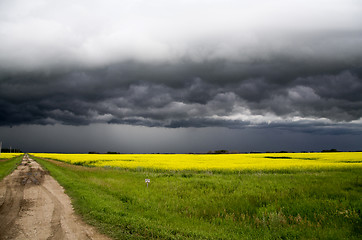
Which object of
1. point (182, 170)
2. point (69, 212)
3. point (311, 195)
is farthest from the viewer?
point (182, 170)

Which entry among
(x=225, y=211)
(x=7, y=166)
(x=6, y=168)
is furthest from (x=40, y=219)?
(x=7, y=166)

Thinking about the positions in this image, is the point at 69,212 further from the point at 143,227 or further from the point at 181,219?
the point at 181,219

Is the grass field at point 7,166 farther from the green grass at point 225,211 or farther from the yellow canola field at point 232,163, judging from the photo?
the green grass at point 225,211

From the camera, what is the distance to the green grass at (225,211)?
25.5 feet

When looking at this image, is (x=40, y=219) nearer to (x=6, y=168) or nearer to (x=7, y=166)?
(x=6, y=168)

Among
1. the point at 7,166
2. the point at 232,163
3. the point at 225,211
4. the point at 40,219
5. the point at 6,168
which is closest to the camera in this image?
the point at 40,219

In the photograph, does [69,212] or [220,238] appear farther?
[69,212]

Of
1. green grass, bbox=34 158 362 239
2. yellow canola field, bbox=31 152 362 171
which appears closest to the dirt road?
green grass, bbox=34 158 362 239

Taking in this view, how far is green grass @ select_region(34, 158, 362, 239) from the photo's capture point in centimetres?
777

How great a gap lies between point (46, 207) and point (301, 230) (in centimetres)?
1115

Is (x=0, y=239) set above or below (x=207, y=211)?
above

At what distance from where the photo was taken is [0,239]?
6758 mm

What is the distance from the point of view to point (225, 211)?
1105 cm

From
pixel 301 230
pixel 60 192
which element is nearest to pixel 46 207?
pixel 60 192
